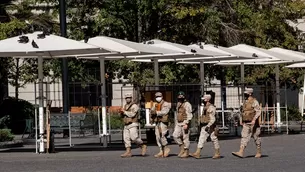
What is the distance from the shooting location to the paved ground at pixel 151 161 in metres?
19.0

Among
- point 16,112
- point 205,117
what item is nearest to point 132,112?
point 205,117

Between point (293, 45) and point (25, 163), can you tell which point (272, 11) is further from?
point (25, 163)

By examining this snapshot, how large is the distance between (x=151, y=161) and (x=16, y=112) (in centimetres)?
1780

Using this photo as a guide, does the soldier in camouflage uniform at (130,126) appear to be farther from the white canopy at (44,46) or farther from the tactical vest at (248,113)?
the tactical vest at (248,113)

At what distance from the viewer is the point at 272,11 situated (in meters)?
42.3

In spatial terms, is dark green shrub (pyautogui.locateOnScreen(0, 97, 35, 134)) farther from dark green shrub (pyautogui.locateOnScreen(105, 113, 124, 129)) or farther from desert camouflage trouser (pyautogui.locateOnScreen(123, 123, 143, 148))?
desert camouflage trouser (pyautogui.locateOnScreen(123, 123, 143, 148))

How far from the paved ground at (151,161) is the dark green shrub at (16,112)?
11.4m

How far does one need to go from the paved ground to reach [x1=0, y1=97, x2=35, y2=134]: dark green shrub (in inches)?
450

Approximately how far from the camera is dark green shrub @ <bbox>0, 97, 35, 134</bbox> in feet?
123

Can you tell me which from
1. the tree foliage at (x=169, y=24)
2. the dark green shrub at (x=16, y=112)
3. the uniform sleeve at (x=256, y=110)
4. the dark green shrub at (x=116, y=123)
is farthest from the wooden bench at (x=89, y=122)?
the dark green shrub at (x=16, y=112)

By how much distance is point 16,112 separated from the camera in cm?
3803

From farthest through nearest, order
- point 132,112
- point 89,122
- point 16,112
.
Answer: point 16,112 → point 89,122 → point 132,112

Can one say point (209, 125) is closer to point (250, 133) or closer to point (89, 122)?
point (250, 133)

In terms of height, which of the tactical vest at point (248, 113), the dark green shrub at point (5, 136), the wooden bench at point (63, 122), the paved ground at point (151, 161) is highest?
the tactical vest at point (248, 113)
